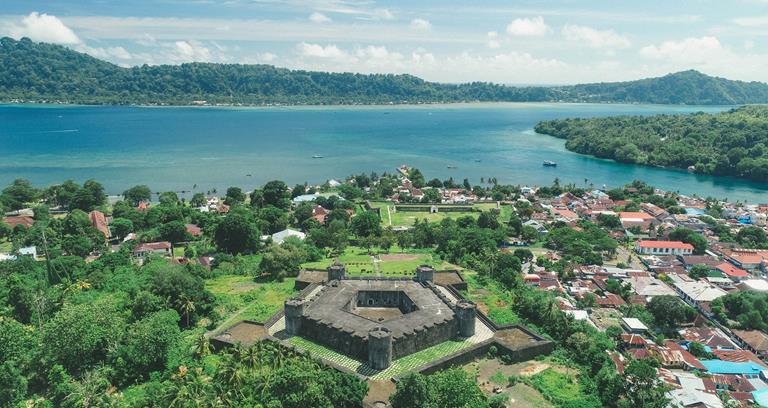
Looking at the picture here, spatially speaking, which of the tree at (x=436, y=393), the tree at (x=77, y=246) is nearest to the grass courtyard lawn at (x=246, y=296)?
the tree at (x=436, y=393)

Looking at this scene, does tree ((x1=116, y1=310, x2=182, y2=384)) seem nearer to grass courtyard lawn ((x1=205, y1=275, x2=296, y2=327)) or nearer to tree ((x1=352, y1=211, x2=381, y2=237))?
grass courtyard lawn ((x1=205, y1=275, x2=296, y2=327))

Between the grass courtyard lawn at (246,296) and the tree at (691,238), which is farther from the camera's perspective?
the tree at (691,238)

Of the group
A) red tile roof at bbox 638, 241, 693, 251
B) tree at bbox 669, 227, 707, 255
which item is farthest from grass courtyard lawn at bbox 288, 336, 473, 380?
tree at bbox 669, 227, 707, 255

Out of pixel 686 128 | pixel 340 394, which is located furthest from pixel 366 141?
pixel 340 394

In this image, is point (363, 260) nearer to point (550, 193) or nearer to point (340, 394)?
point (340, 394)

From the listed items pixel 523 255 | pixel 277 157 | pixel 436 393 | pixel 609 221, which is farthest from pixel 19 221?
pixel 609 221

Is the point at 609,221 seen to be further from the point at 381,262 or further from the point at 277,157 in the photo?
the point at 277,157

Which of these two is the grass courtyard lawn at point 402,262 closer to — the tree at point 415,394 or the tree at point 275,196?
the tree at point 415,394
